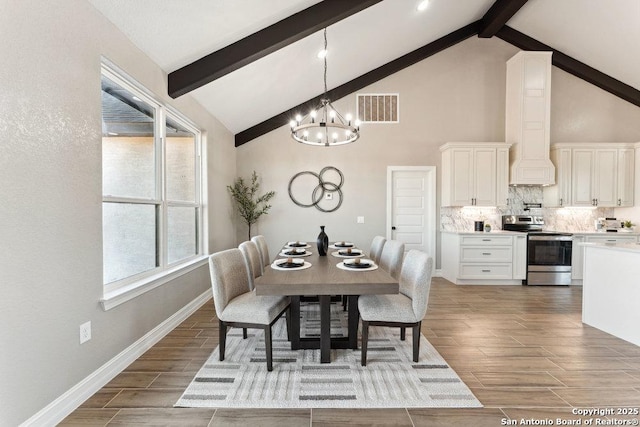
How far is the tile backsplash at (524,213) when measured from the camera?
5434 millimetres

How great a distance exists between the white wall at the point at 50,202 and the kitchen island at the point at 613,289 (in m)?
4.30

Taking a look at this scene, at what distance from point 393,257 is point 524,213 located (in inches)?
143

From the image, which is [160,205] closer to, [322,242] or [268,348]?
[322,242]

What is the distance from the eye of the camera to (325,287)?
2.06 meters

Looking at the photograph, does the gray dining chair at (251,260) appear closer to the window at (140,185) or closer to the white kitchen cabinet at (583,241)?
the window at (140,185)

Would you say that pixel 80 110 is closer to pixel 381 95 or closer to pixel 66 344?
pixel 66 344

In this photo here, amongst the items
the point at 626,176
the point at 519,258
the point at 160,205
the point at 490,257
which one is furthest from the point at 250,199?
the point at 626,176

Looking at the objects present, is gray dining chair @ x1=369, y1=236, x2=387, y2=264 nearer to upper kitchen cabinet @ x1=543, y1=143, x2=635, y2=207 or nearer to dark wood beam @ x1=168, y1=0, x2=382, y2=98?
dark wood beam @ x1=168, y1=0, x2=382, y2=98

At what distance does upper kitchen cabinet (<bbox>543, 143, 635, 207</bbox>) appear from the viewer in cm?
511

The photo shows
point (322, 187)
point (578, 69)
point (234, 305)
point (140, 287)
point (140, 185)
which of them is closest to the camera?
point (234, 305)

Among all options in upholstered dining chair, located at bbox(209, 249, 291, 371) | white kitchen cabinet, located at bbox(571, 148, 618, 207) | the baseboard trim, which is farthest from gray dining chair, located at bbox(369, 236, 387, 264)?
white kitchen cabinet, located at bbox(571, 148, 618, 207)

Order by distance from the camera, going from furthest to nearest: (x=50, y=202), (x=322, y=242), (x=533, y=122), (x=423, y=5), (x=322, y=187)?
(x=322, y=187)
(x=533, y=122)
(x=423, y=5)
(x=322, y=242)
(x=50, y=202)

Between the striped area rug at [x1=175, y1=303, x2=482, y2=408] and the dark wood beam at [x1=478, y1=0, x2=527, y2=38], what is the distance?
4.93 metres

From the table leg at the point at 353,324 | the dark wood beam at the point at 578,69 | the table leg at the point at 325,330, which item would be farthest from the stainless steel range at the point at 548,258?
the table leg at the point at 325,330
